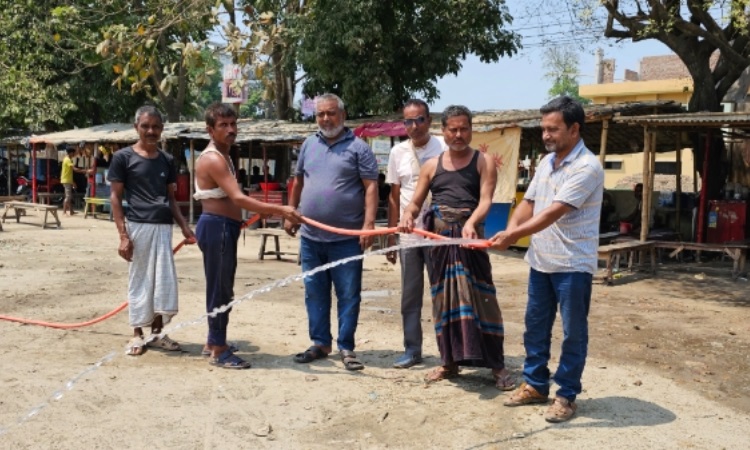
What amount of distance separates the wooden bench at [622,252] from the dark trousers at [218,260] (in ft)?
20.5

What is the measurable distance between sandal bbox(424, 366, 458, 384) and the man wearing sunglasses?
1.14 feet

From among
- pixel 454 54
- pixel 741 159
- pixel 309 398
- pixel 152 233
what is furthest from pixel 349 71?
pixel 309 398

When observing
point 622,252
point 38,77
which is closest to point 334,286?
point 622,252

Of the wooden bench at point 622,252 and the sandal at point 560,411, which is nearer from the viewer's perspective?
the sandal at point 560,411

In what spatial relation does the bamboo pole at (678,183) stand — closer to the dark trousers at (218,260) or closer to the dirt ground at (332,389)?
the dirt ground at (332,389)

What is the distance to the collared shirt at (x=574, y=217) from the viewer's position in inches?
154

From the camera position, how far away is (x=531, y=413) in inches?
166

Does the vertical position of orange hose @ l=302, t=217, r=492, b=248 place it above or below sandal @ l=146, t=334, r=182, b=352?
above

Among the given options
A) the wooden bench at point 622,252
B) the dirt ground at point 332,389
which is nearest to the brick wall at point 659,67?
the wooden bench at point 622,252

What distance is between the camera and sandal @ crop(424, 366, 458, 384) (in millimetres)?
4797

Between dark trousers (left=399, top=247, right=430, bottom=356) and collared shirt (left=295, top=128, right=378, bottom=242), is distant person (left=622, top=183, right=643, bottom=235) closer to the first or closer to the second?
dark trousers (left=399, top=247, right=430, bottom=356)

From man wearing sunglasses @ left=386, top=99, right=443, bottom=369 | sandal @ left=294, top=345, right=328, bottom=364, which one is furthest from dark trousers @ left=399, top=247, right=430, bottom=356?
sandal @ left=294, top=345, right=328, bottom=364

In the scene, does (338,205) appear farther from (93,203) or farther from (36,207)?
(93,203)

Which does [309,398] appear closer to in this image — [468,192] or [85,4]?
[468,192]
